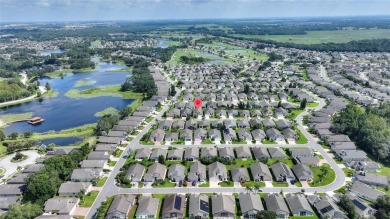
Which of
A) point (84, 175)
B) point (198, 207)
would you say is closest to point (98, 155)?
point (84, 175)

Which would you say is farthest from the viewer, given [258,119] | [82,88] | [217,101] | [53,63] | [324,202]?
[53,63]

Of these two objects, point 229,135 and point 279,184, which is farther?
point 229,135

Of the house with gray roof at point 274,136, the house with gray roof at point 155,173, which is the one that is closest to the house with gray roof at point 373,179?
the house with gray roof at point 274,136

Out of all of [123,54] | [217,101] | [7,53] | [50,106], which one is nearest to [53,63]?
[123,54]

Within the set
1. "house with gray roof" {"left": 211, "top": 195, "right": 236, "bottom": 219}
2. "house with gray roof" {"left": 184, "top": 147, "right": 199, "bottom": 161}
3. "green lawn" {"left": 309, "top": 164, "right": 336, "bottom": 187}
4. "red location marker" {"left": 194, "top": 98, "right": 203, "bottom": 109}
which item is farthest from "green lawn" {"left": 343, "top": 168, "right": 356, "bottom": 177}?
"red location marker" {"left": 194, "top": 98, "right": 203, "bottom": 109}

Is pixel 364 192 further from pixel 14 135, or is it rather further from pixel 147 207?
pixel 14 135

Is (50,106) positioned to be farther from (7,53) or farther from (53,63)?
(7,53)

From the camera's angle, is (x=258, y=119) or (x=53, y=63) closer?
(x=258, y=119)
